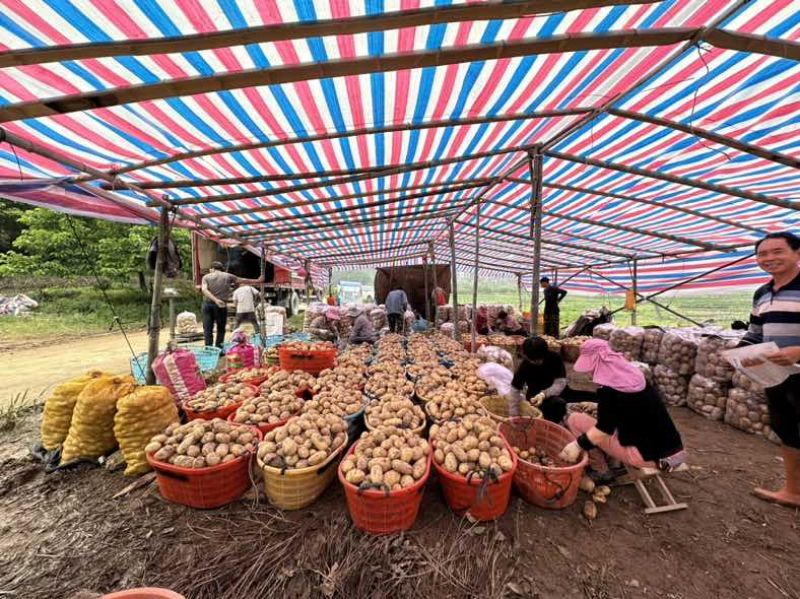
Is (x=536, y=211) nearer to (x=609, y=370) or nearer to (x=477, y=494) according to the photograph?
(x=609, y=370)

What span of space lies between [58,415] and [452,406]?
456cm

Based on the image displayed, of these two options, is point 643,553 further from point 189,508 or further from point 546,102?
point 546,102

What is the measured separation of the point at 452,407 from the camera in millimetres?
3613

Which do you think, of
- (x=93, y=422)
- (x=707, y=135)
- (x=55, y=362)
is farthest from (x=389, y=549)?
(x=55, y=362)

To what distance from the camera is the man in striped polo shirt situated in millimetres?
2408

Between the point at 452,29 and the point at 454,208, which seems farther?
the point at 454,208

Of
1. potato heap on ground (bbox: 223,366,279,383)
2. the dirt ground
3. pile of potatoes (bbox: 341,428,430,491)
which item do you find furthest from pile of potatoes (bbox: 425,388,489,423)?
potato heap on ground (bbox: 223,366,279,383)

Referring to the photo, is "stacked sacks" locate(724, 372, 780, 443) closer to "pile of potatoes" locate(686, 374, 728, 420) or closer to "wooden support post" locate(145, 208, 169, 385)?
"pile of potatoes" locate(686, 374, 728, 420)

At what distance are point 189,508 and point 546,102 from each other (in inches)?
210

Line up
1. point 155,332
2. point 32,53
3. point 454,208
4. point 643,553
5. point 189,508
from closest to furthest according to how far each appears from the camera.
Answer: point 32,53 → point 643,553 → point 189,508 → point 155,332 → point 454,208

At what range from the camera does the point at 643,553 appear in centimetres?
224

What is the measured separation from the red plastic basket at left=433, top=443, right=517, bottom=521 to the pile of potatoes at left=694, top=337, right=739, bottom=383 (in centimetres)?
408

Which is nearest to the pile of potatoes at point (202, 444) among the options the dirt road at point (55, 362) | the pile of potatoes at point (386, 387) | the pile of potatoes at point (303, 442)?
the pile of potatoes at point (303, 442)

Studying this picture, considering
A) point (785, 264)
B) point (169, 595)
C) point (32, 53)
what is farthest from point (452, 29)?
point (169, 595)
